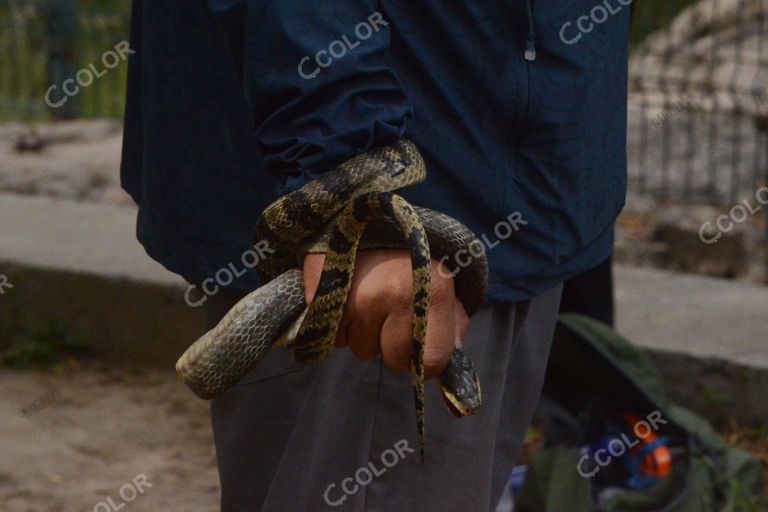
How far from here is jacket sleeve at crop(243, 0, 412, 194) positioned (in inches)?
68.8

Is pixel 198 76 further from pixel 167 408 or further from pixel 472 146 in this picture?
pixel 167 408

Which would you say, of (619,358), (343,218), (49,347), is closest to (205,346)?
(343,218)

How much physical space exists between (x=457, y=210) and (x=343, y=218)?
341 mm

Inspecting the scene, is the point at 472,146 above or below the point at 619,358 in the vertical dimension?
above

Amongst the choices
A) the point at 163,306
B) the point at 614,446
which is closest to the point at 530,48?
the point at 614,446

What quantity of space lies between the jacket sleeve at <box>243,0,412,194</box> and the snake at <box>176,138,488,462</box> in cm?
3

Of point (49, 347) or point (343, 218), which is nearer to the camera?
point (343, 218)

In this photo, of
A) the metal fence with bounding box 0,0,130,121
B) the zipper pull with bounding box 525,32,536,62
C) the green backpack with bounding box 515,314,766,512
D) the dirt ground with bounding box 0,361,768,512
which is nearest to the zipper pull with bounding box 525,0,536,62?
the zipper pull with bounding box 525,32,536,62

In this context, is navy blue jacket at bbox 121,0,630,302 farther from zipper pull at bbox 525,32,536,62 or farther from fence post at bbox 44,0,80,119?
fence post at bbox 44,0,80,119

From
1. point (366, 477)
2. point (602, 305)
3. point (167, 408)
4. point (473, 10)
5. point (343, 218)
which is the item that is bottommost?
point (167, 408)

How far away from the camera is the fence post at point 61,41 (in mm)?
7562

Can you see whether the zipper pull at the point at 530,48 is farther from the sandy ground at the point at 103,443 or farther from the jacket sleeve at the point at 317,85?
the sandy ground at the point at 103,443

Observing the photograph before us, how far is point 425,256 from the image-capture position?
1670 mm

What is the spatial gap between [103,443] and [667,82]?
3.01 m
